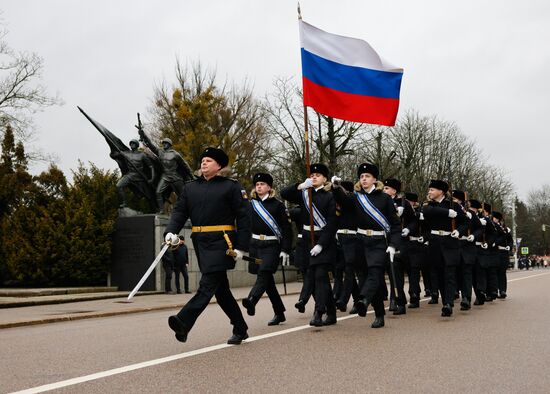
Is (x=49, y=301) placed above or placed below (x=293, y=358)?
above

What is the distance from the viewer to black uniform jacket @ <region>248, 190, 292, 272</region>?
935 cm

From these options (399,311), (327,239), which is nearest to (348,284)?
(399,311)

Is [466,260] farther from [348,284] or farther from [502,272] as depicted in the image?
[502,272]

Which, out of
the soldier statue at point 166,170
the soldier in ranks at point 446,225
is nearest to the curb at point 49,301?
the soldier statue at point 166,170

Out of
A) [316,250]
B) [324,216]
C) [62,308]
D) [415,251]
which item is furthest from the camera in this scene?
[62,308]

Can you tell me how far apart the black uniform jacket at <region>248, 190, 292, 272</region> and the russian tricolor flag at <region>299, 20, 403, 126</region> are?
1.46m

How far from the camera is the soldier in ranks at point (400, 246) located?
37.3ft

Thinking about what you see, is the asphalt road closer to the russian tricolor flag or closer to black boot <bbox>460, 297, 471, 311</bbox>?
black boot <bbox>460, 297, 471, 311</bbox>

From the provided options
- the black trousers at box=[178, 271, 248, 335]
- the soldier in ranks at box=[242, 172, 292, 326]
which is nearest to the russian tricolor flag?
the soldier in ranks at box=[242, 172, 292, 326]

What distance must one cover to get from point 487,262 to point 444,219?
339cm

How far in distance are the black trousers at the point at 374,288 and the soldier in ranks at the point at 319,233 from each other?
0.49 metres

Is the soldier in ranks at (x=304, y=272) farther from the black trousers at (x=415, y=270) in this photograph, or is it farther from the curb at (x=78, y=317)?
the curb at (x=78, y=317)

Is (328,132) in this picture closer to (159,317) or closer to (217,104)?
(217,104)

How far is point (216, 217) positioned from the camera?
700 cm
